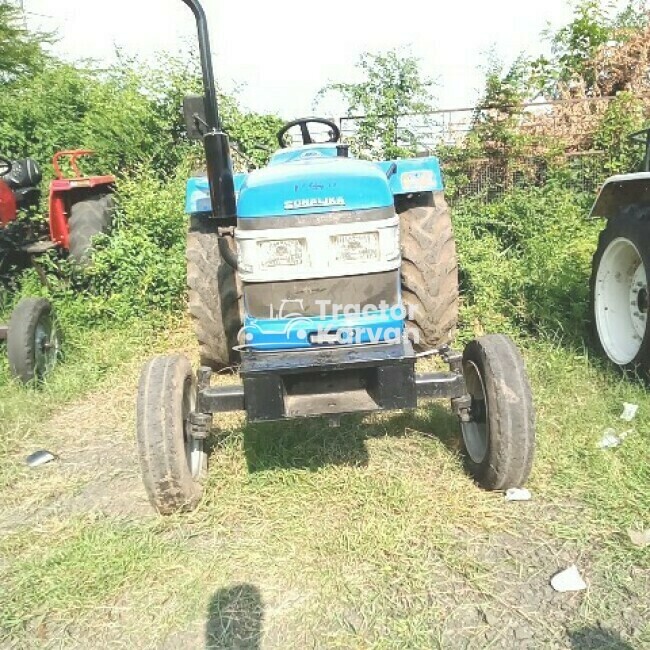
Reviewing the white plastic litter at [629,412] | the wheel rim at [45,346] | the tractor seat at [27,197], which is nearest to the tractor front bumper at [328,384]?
the white plastic litter at [629,412]

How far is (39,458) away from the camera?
10.9 ft

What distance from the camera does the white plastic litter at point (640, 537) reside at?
236cm

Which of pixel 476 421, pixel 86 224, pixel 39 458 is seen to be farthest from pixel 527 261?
pixel 39 458

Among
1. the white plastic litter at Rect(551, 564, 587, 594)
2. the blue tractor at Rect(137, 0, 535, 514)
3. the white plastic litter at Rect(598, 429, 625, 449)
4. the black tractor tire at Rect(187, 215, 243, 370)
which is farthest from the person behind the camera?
the black tractor tire at Rect(187, 215, 243, 370)

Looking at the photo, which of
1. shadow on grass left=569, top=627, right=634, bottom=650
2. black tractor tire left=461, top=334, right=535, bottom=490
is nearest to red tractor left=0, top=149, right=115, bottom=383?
black tractor tire left=461, top=334, right=535, bottom=490

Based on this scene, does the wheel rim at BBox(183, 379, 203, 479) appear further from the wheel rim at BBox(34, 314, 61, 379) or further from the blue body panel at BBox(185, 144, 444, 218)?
the wheel rim at BBox(34, 314, 61, 379)

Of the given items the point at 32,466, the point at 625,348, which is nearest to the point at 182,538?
the point at 32,466

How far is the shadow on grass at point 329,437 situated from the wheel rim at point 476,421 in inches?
8.1

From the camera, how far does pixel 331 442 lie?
322cm

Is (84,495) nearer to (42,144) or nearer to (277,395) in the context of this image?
(277,395)

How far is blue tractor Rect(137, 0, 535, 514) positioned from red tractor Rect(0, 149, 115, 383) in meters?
2.18

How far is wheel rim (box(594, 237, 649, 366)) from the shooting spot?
382 cm

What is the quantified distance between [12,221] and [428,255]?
3.61 m

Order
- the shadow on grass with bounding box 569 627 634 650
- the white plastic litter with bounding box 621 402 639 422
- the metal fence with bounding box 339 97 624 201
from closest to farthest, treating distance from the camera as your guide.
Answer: the shadow on grass with bounding box 569 627 634 650 < the white plastic litter with bounding box 621 402 639 422 < the metal fence with bounding box 339 97 624 201
